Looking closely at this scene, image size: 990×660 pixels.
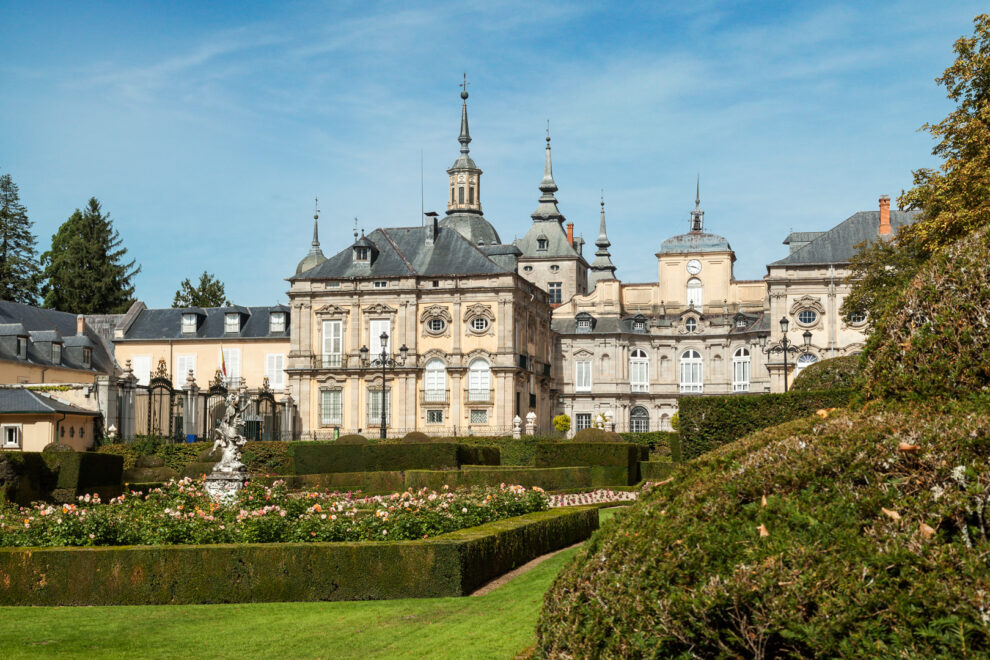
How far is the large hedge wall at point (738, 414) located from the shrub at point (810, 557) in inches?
629

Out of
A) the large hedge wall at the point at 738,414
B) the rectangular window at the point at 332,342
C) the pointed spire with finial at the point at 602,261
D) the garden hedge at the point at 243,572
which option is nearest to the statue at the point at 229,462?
the garden hedge at the point at 243,572

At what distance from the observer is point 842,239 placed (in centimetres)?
6025

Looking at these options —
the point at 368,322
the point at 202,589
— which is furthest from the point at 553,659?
the point at 368,322

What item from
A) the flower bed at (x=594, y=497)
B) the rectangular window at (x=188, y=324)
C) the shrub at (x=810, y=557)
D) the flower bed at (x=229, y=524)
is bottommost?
the flower bed at (x=594, y=497)

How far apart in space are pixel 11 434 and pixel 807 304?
40730 mm

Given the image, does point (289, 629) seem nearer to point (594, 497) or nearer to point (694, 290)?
point (594, 497)

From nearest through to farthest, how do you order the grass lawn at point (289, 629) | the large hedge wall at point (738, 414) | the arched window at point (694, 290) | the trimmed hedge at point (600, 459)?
the grass lawn at point (289, 629), the large hedge wall at point (738, 414), the trimmed hedge at point (600, 459), the arched window at point (694, 290)

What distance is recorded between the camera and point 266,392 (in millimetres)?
53344

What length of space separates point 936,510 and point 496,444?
3818cm

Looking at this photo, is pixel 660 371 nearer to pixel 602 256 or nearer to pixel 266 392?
pixel 602 256

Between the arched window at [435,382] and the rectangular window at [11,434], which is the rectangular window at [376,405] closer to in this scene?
the arched window at [435,382]

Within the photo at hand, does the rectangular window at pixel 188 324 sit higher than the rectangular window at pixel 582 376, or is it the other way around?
the rectangular window at pixel 188 324

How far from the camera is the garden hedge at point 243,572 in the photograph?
40.2 ft

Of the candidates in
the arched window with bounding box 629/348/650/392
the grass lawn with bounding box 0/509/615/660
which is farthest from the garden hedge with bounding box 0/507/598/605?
the arched window with bounding box 629/348/650/392
